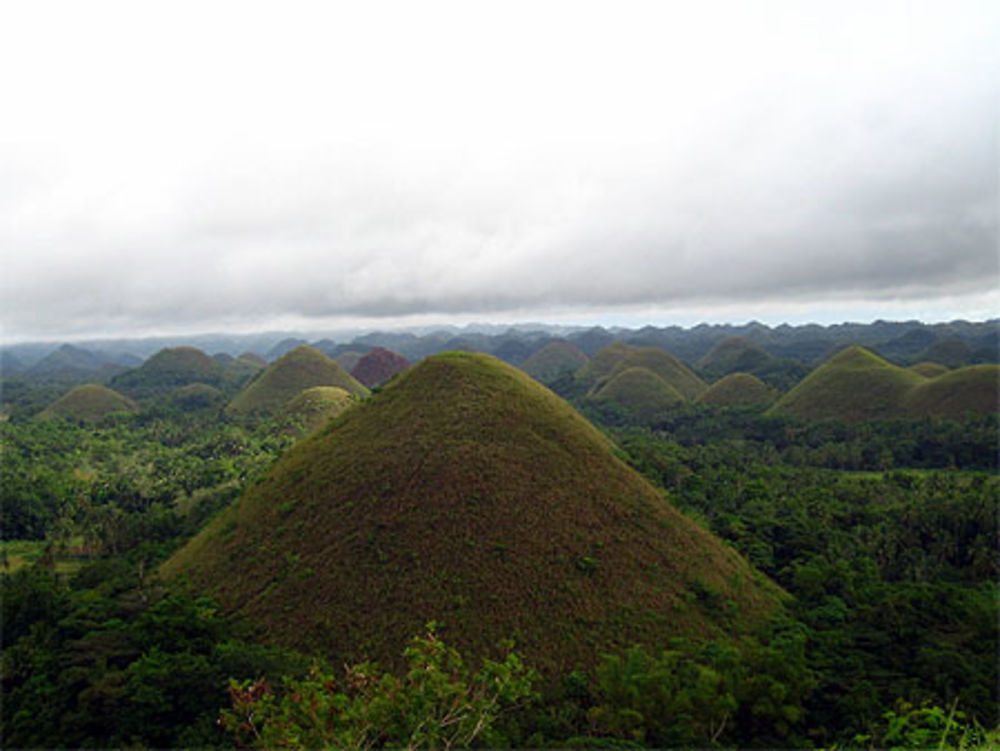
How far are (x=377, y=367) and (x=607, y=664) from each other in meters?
97.8

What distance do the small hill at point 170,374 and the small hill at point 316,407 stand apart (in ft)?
205

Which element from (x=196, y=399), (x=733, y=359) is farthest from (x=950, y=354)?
(x=196, y=399)

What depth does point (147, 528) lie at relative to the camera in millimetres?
29406

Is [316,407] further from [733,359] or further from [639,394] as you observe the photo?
[733,359]

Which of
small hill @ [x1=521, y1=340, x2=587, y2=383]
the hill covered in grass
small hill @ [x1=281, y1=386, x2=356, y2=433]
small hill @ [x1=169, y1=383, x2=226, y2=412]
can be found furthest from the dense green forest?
small hill @ [x1=521, y1=340, x2=587, y2=383]

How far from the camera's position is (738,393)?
8300 cm

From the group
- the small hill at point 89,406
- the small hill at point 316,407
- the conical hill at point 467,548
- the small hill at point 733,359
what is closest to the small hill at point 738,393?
the small hill at point 733,359

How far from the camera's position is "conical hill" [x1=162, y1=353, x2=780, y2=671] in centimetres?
1623

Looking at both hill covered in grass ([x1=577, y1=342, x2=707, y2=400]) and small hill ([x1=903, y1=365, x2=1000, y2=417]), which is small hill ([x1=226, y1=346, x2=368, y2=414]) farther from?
small hill ([x1=903, y1=365, x2=1000, y2=417])

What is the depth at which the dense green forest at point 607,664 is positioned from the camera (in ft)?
26.8

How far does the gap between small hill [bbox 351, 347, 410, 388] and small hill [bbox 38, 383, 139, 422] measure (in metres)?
38.8

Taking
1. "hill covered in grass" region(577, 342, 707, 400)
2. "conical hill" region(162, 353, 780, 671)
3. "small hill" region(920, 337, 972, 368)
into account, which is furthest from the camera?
"small hill" region(920, 337, 972, 368)

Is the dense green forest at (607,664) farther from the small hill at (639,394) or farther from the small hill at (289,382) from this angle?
the small hill at (639,394)

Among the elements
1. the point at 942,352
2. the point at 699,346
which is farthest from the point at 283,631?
the point at 699,346
